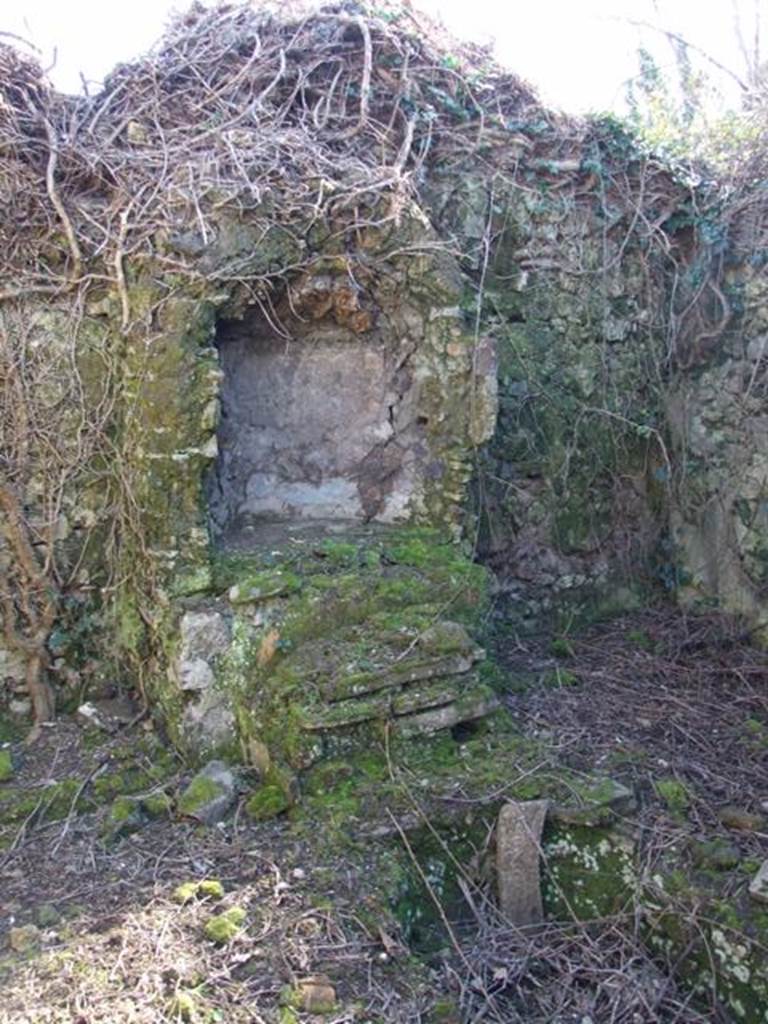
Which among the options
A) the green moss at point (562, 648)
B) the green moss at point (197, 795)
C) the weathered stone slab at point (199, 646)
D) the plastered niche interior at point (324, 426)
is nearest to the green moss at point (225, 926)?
the green moss at point (197, 795)

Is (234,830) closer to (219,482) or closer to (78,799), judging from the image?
(78,799)

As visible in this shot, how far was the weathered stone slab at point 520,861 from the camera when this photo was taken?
321cm

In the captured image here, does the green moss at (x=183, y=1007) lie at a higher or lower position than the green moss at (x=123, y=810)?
higher

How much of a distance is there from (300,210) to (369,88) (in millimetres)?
1315

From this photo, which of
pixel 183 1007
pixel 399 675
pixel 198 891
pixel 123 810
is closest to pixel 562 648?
pixel 399 675

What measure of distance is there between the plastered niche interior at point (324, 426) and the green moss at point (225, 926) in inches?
91.0

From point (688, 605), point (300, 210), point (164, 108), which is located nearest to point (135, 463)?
point (300, 210)

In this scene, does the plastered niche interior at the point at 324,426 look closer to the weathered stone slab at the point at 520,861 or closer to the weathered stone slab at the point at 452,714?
the weathered stone slab at the point at 452,714

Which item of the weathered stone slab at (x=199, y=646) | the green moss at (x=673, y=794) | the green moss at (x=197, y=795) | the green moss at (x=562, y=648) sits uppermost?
the weathered stone slab at (x=199, y=646)

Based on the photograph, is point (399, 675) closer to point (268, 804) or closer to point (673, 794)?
point (268, 804)

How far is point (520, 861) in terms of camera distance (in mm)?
3246

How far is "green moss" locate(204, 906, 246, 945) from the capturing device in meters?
2.73

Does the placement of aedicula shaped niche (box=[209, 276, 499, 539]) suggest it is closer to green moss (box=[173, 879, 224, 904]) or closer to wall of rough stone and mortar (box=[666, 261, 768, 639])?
wall of rough stone and mortar (box=[666, 261, 768, 639])

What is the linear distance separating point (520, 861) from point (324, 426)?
259 centimetres
